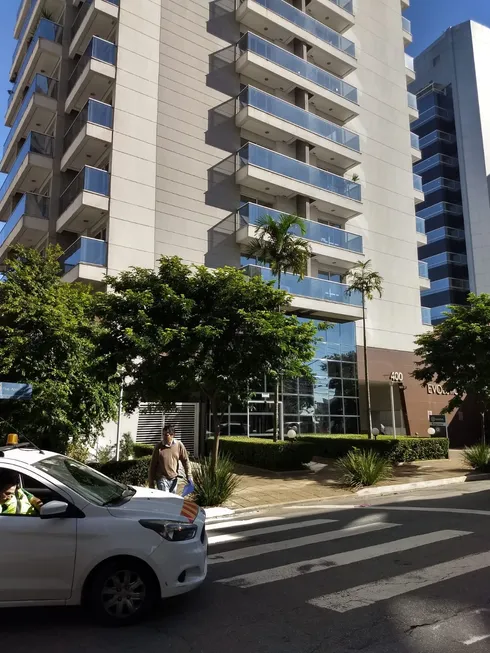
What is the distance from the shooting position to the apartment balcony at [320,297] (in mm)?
24453

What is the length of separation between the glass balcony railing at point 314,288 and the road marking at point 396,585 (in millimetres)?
17307

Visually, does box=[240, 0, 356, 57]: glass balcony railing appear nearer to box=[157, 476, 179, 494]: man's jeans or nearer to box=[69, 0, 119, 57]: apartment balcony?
box=[69, 0, 119, 57]: apartment balcony

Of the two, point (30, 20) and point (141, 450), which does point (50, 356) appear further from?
point (30, 20)

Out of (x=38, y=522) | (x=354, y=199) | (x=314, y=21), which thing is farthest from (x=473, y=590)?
(x=314, y=21)

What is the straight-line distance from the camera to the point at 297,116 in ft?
88.5

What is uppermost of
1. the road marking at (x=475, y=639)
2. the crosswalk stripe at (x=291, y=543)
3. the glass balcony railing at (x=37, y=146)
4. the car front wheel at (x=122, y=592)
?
the glass balcony railing at (x=37, y=146)

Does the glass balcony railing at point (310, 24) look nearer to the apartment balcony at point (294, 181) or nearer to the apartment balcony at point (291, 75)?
the apartment balcony at point (291, 75)

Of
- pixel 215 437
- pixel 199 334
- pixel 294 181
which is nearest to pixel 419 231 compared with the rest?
pixel 294 181

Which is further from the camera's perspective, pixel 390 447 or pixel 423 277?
pixel 423 277

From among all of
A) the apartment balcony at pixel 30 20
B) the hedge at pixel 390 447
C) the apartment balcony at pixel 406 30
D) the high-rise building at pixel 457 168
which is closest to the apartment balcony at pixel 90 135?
the apartment balcony at pixel 30 20

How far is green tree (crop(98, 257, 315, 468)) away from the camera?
468 inches

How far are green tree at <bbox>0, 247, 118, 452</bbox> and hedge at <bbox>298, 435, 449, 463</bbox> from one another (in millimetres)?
8356

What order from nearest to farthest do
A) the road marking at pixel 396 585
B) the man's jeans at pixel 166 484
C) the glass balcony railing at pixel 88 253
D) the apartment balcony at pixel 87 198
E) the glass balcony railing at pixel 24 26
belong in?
the road marking at pixel 396 585 < the man's jeans at pixel 166 484 < the glass balcony railing at pixel 88 253 < the apartment balcony at pixel 87 198 < the glass balcony railing at pixel 24 26

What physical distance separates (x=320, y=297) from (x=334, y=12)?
59.8 ft
